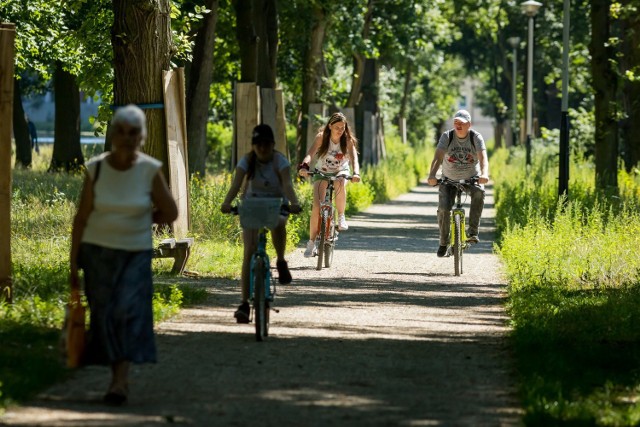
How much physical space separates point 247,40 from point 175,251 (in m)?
11.1

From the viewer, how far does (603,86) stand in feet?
92.5

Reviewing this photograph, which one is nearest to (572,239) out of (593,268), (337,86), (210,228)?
(593,268)

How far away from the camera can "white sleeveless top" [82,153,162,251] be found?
864 cm

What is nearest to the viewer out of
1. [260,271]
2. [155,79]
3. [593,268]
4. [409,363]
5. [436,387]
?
[436,387]

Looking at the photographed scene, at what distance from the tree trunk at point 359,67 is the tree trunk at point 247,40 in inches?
602

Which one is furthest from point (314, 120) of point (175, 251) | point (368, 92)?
point (175, 251)

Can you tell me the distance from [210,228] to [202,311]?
6924mm

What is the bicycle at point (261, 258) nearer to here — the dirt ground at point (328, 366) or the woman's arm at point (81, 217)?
the dirt ground at point (328, 366)

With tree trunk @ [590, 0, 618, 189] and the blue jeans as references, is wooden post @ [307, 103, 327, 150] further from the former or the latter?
the blue jeans

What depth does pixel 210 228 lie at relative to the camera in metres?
20.1

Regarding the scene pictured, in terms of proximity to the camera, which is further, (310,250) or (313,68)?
(313,68)

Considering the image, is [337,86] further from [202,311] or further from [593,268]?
[202,311]

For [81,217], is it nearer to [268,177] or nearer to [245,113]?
[268,177]

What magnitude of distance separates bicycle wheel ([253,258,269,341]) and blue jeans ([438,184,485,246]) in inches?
254
